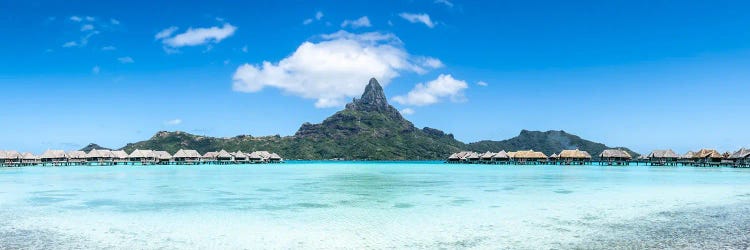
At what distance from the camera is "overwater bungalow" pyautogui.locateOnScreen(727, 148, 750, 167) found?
211 ft

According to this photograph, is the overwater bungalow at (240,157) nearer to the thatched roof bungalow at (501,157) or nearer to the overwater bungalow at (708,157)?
the thatched roof bungalow at (501,157)

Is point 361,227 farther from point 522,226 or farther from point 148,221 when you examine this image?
point 148,221

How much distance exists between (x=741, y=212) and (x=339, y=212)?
13375mm

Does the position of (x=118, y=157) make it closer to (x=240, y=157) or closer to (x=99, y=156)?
(x=99, y=156)

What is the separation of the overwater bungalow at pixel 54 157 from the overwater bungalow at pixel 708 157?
324ft

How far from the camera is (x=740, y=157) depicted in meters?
65.1

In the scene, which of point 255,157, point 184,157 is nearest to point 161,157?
point 184,157

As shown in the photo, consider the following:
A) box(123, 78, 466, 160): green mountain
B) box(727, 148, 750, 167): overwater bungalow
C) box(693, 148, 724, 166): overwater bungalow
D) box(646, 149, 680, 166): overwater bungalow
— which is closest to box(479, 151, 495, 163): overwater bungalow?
box(646, 149, 680, 166): overwater bungalow

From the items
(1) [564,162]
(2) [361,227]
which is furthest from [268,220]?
(1) [564,162]

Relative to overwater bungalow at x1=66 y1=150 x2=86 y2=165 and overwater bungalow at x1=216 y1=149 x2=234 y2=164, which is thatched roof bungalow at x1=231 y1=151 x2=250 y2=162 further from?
overwater bungalow at x1=66 y1=150 x2=86 y2=165

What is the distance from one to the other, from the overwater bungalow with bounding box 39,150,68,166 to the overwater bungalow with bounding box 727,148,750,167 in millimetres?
99430

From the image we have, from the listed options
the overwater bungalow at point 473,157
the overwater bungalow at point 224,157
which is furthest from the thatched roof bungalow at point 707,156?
the overwater bungalow at point 224,157

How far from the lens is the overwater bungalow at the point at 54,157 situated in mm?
83625

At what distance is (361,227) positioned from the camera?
46.6 ft
